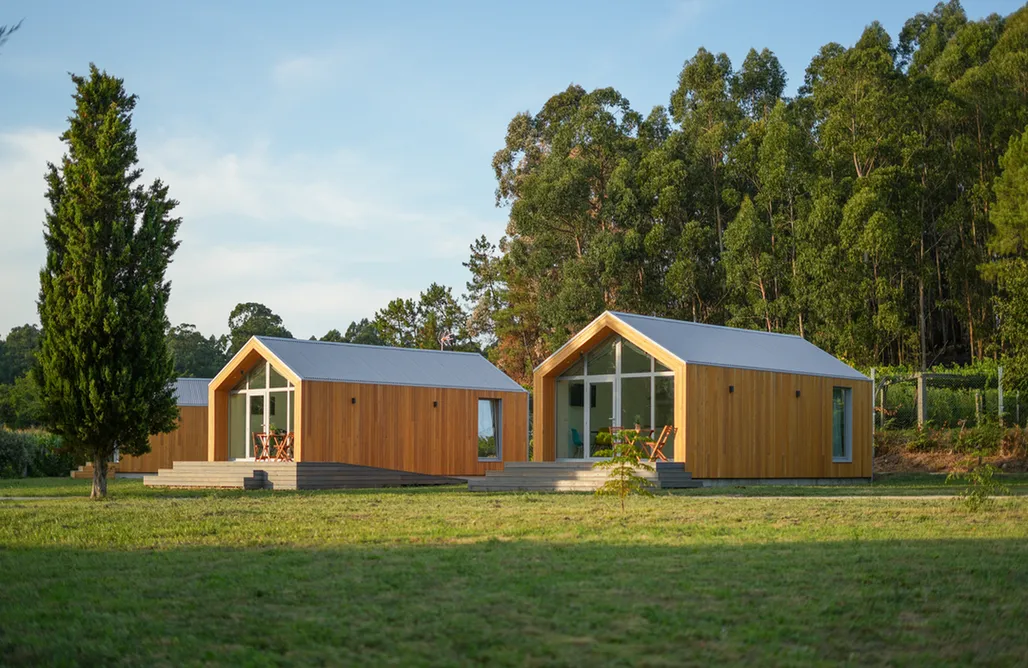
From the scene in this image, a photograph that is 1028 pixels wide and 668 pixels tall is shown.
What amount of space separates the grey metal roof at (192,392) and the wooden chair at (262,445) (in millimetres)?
7037

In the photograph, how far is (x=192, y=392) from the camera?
30.7 m

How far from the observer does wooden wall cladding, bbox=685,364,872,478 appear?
62.1 ft

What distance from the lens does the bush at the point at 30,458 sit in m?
29.4

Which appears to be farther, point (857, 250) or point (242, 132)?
point (857, 250)

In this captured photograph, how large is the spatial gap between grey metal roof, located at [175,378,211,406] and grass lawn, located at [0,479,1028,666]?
19771mm

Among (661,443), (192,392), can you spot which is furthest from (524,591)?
(192,392)

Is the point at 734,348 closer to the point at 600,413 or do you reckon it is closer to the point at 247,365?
the point at 600,413

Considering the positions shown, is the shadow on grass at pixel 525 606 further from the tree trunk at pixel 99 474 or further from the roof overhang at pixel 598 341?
the roof overhang at pixel 598 341

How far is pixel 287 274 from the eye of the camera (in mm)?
28234

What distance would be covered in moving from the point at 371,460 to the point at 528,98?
2511cm

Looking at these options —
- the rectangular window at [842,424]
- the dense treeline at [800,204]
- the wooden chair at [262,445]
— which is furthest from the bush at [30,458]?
the rectangular window at [842,424]

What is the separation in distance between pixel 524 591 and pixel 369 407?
17070 mm

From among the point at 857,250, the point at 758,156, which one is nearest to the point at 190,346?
the point at 758,156

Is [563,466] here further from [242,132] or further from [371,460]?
[242,132]
